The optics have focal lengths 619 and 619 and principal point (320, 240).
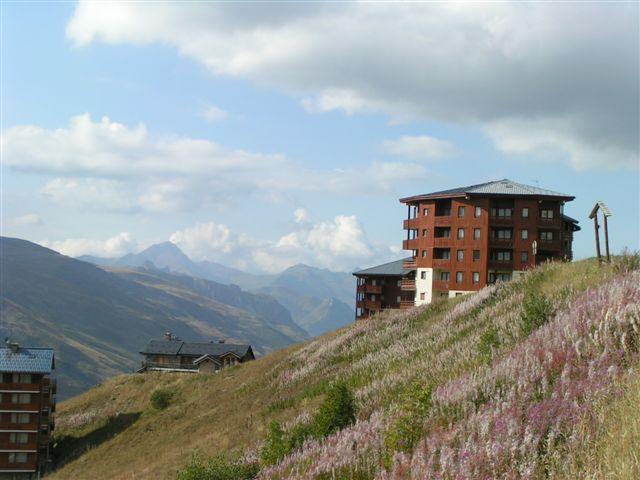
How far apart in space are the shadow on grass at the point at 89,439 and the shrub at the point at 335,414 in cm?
4597

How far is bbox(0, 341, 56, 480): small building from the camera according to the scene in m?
59.8

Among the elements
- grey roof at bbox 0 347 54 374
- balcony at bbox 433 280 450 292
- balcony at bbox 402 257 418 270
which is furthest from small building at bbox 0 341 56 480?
balcony at bbox 433 280 450 292

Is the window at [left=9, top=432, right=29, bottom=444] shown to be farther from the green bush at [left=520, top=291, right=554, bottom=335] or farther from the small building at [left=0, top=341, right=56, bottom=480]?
the green bush at [left=520, top=291, right=554, bottom=335]

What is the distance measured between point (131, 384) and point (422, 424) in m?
67.5

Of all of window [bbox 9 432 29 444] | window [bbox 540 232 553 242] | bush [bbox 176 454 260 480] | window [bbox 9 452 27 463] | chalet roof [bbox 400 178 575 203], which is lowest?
window [bbox 9 452 27 463]

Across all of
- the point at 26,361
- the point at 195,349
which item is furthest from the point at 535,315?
the point at 195,349

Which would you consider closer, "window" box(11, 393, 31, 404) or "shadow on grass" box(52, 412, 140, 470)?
"shadow on grass" box(52, 412, 140, 470)

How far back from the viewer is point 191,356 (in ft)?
350

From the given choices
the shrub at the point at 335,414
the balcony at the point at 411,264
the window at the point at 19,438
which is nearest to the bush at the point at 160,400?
the window at the point at 19,438

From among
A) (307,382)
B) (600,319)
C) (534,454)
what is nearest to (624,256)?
(600,319)

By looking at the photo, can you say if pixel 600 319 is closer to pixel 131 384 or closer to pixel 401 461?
pixel 401 461

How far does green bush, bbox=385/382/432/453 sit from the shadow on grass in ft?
165

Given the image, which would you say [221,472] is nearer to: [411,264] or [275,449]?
[275,449]

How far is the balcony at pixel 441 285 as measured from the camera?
69125 mm
